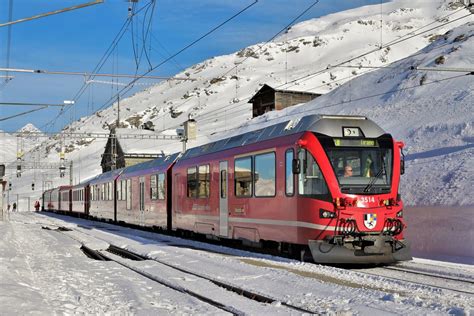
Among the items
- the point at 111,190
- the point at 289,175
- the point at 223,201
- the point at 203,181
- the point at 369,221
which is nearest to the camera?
the point at 369,221

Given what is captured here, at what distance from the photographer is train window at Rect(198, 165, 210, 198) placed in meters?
20.7

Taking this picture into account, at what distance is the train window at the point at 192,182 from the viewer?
2222 centimetres

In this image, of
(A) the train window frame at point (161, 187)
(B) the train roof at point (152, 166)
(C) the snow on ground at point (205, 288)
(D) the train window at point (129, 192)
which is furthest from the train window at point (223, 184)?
(D) the train window at point (129, 192)

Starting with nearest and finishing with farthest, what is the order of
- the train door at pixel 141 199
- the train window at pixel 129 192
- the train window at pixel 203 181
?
the train window at pixel 203 181, the train door at pixel 141 199, the train window at pixel 129 192

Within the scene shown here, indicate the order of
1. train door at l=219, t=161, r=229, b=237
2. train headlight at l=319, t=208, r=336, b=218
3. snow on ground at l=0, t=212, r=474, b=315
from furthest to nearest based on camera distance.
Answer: train door at l=219, t=161, r=229, b=237
train headlight at l=319, t=208, r=336, b=218
snow on ground at l=0, t=212, r=474, b=315

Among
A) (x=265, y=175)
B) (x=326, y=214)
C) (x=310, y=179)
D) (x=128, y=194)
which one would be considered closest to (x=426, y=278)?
(x=326, y=214)

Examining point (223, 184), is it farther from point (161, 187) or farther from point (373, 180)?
point (161, 187)

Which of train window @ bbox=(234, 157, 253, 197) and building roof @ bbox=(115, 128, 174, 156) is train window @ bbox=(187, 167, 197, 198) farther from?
building roof @ bbox=(115, 128, 174, 156)

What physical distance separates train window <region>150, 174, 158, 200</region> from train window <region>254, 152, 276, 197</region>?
11965 mm

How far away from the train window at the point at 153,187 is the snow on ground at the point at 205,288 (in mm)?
10976

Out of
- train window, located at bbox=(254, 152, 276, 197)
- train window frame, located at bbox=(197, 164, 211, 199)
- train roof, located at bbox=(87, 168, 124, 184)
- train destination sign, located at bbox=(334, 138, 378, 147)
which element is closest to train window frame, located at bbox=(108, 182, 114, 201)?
train roof, located at bbox=(87, 168, 124, 184)

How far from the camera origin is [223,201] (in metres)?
19.1

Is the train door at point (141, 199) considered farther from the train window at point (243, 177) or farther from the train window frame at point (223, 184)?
the train window at point (243, 177)

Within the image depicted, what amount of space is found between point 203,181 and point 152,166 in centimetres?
867
